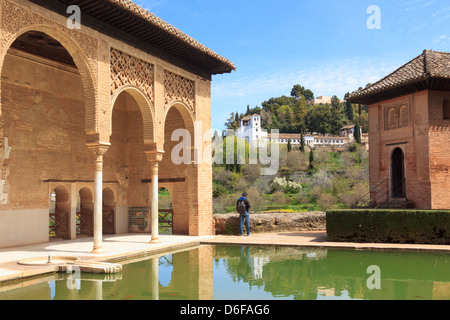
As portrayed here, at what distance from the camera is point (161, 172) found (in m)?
15.4

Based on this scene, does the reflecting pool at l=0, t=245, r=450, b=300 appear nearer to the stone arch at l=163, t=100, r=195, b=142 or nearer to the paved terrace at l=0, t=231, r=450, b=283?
the paved terrace at l=0, t=231, r=450, b=283

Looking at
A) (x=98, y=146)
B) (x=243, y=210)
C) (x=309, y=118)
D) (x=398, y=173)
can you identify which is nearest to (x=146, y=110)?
(x=98, y=146)

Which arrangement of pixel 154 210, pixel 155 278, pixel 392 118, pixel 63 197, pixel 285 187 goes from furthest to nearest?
1. pixel 285 187
2. pixel 392 118
3. pixel 63 197
4. pixel 154 210
5. pixel 155 278

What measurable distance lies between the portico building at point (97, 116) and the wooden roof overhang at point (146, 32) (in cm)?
3

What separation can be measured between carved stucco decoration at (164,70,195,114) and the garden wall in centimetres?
401

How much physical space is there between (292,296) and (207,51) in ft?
31.4

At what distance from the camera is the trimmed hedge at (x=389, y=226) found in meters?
11.6

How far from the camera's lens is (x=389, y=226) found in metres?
12.0

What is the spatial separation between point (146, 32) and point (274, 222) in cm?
798

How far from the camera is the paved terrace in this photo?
25.8ft

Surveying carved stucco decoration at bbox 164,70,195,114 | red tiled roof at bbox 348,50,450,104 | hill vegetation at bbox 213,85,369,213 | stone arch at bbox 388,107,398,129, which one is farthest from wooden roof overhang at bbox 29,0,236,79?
hill vegetation at bbox 213,85,369,213

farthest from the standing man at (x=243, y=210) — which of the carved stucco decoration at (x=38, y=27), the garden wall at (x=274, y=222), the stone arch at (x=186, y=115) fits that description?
the carved stucco decoration at (x=38, y=27)

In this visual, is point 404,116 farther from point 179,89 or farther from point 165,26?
point 165,26
